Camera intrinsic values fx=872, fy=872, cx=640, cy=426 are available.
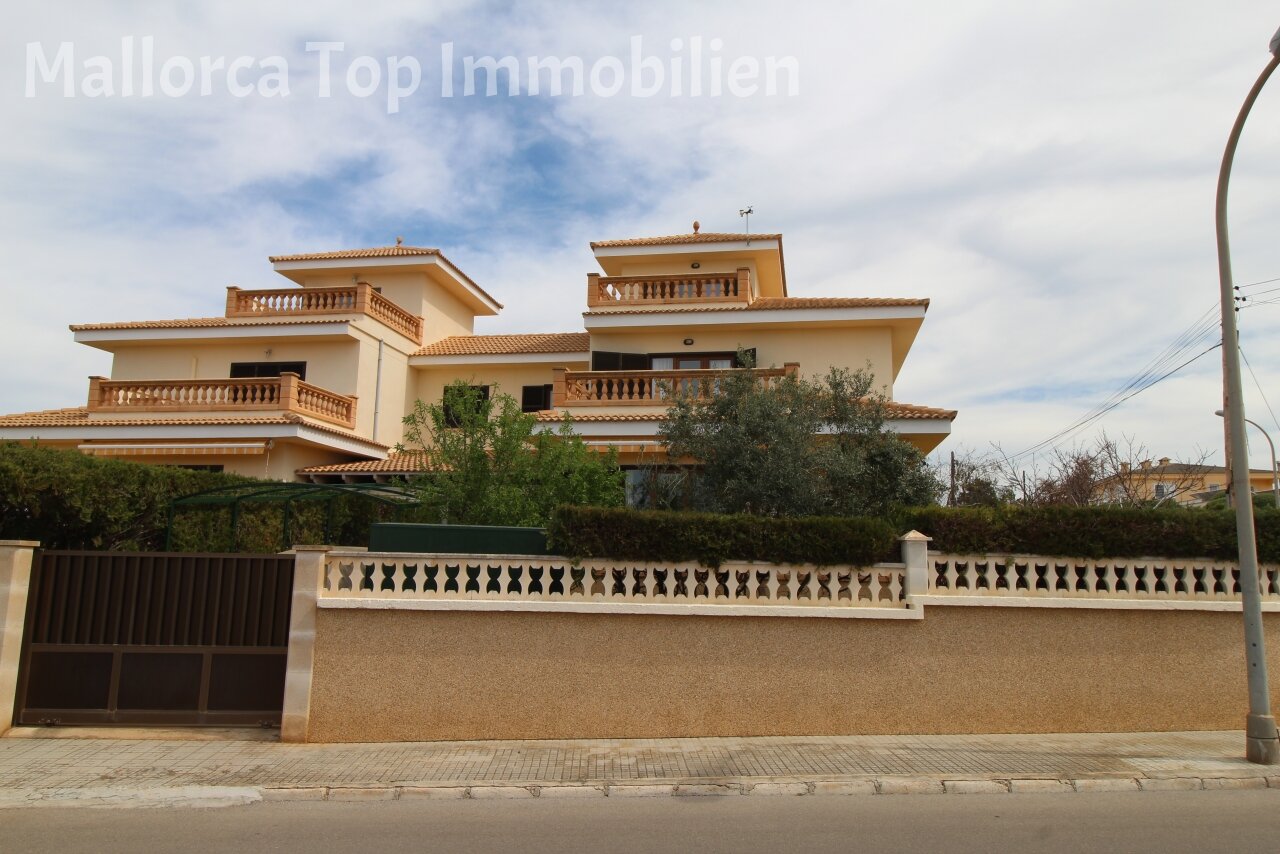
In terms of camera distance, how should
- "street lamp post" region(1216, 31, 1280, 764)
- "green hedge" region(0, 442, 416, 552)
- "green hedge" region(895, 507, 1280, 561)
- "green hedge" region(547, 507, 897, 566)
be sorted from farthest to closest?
"green hedge" region(0, 442, 416, 552) → "green hedge" region(895, 507, 1280, 561) → "green hedge" region(547, 507, 897, 566) → "street lamp post" region(1216, 31, 1280, 764)

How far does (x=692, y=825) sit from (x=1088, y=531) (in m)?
6.06

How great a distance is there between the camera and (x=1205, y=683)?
32.3 ft

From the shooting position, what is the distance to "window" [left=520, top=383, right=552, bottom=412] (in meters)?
22.7

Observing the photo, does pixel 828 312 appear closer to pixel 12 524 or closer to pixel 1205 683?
pixel 1205 683

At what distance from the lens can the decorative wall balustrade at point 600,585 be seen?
30.7 ft

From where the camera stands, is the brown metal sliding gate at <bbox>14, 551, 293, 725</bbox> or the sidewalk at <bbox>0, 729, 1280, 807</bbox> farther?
the brown metal sliding gate at <bbox>14, 551, 293, 725</bbox>

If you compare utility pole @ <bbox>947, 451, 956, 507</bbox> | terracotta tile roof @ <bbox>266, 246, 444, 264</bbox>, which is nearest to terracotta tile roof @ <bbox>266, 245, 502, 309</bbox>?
terracotta tile roof @ <bbox>266, 246, 444, 264</bbox>

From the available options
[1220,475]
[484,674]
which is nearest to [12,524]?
[484,674]

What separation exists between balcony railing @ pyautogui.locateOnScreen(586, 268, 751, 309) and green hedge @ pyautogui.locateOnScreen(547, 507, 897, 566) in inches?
449

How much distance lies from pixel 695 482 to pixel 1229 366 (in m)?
6.65

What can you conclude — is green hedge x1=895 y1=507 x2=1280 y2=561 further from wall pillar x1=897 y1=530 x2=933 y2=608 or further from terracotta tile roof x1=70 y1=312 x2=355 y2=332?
terracotta tile roof x1=70 y1=312 x2=355 y2=332

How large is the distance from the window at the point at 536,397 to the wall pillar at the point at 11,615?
1381 centimetres

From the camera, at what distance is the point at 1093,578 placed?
392 inches

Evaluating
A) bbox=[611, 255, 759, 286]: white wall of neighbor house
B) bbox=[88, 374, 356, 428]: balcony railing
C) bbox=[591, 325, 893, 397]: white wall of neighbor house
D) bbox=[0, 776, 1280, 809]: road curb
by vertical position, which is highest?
bbox=[611, 255, 759, 286]: white wall of neighbor house
